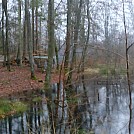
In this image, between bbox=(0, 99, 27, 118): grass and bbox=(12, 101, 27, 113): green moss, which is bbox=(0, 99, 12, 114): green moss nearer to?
bbox=(0, 99, 27, 118): grass

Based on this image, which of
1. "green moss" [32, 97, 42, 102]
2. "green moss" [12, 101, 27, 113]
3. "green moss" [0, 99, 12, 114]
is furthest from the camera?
"green moss" [32, 97, 42, 102]

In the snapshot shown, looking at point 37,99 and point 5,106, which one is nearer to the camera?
point 5,106

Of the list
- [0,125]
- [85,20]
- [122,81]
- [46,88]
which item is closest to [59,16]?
[85,20]

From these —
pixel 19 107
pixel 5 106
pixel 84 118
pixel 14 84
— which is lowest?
pixel 84 118

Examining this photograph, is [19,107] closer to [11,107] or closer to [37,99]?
[11,107]

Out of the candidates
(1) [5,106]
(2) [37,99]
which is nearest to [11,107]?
(1) [5,106]

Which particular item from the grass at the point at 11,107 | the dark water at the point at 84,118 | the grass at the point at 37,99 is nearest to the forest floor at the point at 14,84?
the grass at the point at 37,99

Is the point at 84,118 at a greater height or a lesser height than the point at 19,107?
lesser

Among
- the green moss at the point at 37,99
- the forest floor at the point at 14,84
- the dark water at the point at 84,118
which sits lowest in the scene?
the dark water at the point at 84,118

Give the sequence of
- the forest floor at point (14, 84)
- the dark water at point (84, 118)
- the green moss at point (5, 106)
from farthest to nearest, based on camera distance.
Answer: the forest floor at point (14, 84), the green moss at point (5, 106), the dark water at point (84, 118)

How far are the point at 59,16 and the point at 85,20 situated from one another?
3700 millimetres

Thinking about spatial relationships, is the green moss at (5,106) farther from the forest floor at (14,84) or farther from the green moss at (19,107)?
the forest floor at (14,84)

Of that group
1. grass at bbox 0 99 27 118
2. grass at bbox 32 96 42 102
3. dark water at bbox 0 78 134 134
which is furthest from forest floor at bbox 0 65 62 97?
dark water at bbox 0 78 134 134

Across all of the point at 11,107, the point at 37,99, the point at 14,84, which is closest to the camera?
the point at 11,107
